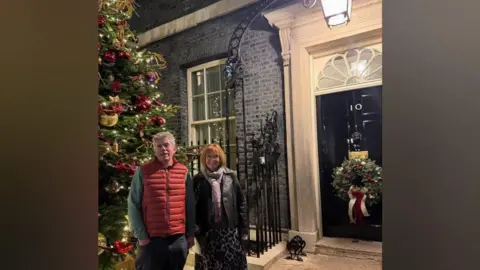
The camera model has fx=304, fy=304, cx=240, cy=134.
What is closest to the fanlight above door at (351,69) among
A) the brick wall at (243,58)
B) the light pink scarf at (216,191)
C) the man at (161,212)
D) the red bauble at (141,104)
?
the brick wall at (243,58)

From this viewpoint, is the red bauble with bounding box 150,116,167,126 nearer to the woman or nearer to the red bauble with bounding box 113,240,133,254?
the woman

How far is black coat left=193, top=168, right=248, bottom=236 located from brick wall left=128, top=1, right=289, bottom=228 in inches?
11.2

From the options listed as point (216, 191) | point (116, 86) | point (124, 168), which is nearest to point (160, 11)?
point (116, 86)

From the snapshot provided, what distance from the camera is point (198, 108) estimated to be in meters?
1.99

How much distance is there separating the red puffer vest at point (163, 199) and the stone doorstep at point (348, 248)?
0.70 metres

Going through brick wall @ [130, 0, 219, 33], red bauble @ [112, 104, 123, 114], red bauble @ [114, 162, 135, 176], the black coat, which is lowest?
the black coat

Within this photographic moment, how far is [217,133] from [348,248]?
981 millimetres

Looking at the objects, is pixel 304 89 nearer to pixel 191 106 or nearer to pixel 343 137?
pixel 343 137

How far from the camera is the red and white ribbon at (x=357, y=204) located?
1307 millimetres

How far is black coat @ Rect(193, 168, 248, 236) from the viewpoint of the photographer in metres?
1.47

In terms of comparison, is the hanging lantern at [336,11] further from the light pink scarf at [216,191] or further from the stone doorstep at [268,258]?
the stone doorstep at [268,258]

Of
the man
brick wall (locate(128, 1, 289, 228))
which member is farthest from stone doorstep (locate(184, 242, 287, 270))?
brick wall (locate(128, 1, 289, 228))
